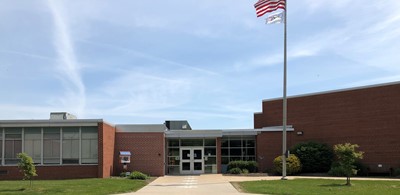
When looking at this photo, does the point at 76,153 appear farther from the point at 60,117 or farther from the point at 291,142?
the point at 291,142

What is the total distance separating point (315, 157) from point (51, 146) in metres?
19.1

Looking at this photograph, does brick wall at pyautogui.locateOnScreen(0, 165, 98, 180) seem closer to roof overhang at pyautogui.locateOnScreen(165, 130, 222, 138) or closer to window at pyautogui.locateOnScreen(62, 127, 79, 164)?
window at pyautogui.locateOnScreen(62, 127, 79, 164)

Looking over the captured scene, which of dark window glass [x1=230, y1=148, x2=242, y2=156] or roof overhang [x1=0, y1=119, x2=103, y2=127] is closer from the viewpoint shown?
roof overhang [x1=0, y1=119, x2=103, y2=127]

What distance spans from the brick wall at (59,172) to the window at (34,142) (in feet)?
2.64

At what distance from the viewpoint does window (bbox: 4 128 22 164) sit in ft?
100

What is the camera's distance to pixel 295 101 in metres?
38.7

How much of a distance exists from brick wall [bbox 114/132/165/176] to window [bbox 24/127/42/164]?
5.97 m

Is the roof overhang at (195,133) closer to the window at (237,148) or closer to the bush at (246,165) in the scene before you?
the window at (237,148)

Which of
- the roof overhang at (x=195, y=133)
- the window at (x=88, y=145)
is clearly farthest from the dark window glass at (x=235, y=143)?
the window at (x=88, y=145)

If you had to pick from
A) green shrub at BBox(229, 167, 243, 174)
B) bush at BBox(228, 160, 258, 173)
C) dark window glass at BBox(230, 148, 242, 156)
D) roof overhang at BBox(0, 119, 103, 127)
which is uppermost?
roof overhang at BBox(0, 119, 103, 127)

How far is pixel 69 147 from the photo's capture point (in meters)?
31.0

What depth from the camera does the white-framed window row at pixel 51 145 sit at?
30625 mm

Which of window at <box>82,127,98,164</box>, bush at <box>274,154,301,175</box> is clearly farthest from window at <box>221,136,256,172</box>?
window at <box>82,127,98,164</box>

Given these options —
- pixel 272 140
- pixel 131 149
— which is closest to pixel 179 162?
pixel 131 149
